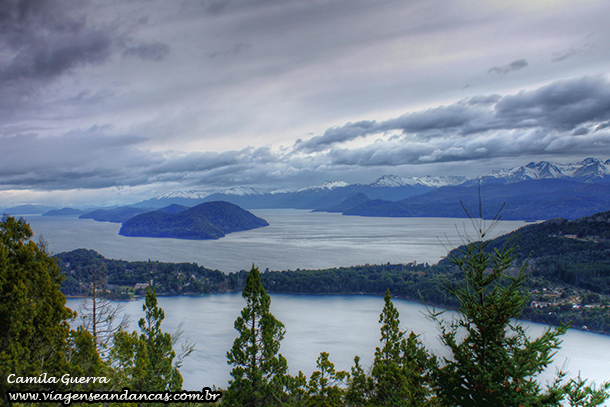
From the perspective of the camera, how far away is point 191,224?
13475cm

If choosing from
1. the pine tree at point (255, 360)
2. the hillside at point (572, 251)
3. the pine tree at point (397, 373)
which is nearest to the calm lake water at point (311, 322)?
the pine tree at point (397, 373)

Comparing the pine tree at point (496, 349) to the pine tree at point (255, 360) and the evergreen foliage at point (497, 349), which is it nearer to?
the evergreen foliage at point (497, 349)

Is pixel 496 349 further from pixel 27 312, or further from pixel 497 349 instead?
pixel 27 312

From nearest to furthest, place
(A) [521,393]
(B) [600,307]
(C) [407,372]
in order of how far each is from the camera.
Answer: (A) [521,393] → (C) [407,372] → (B) [600,307]

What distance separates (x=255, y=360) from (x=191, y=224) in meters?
128

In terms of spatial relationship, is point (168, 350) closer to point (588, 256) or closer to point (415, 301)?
point (415, 301)

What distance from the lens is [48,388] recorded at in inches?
249

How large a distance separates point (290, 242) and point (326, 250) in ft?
60.6

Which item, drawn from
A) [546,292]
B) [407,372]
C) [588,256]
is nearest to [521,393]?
[407,372]

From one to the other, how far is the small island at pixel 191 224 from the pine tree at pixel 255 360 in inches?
4647

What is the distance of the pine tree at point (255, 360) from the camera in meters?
13.3

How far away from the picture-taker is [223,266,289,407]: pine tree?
43.8 feet

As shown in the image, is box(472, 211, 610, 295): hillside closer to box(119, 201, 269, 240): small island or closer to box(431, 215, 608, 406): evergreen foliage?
box(431, 215, 608, 406): evergreen foliage

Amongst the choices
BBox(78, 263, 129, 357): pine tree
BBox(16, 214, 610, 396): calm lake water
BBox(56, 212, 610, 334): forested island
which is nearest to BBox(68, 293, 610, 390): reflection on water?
BBox(16, 214, 610, 396): calm lake water
